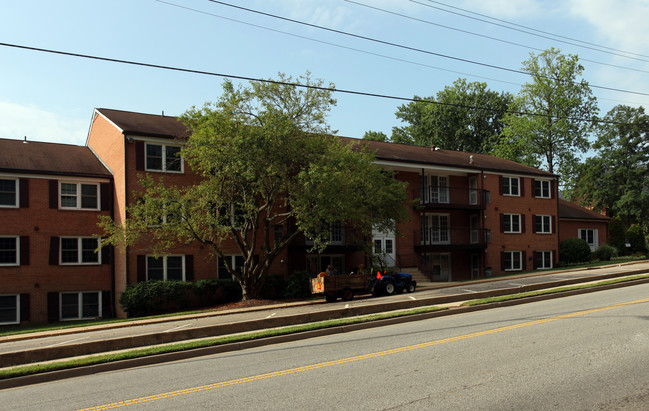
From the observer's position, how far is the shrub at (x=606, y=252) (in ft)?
130

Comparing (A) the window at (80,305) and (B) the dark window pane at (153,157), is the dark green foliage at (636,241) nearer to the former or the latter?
(B) the dark window pane at (153,157)

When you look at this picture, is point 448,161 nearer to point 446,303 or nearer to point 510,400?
point 446,303

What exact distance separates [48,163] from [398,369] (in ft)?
75.6

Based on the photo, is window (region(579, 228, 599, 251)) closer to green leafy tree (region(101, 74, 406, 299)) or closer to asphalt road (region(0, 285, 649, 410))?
green leafy tree (region(101, 74, 406, 299))

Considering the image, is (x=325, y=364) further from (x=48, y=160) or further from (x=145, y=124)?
(x=48, y=160)

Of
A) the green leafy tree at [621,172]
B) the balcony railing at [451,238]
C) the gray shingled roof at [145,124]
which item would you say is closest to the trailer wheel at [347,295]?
the gray shingled roof at [145,124]

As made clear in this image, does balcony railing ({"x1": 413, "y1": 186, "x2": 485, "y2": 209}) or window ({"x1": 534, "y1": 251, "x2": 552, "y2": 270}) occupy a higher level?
balcony railing ({"x1": 413, "y1": 186, "x2": 485, "y2": 209})

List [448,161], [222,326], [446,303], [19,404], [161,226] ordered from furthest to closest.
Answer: [448,161]
[161,226]
[446,303]
[222,326]
[19,404]

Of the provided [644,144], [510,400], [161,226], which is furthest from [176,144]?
[644,144]

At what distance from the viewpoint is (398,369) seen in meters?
8.47

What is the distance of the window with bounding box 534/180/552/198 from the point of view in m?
38.2

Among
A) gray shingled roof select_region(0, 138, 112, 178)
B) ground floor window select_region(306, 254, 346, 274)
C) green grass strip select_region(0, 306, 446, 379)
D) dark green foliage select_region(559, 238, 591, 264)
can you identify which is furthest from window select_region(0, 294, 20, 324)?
dark green foliage select_region(559, 238, 591, 264)

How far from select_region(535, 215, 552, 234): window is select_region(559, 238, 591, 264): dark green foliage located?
1689mm

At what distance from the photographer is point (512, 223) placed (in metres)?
36.8
